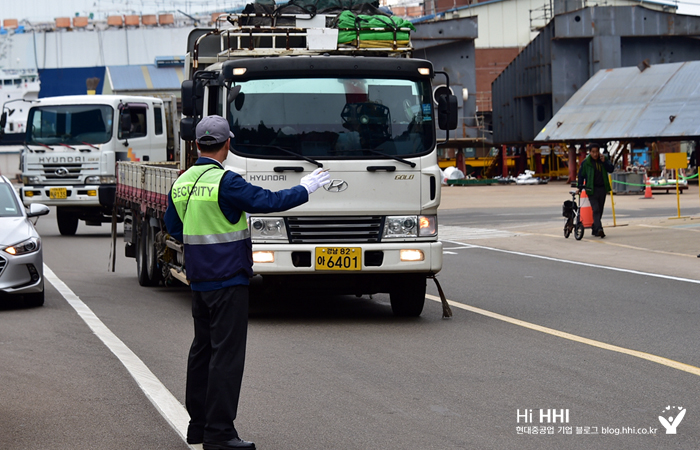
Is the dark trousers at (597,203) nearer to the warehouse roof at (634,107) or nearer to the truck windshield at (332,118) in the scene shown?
the truck windshield at (332,118)

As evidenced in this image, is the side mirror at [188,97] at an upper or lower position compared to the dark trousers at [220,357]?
upper

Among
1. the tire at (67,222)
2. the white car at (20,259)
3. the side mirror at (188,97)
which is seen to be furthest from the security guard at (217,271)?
the tire at (67,222)

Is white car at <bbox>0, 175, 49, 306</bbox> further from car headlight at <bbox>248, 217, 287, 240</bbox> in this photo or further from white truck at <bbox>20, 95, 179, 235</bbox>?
white truck at <bbox>20, 95, 179, 235</bbox>

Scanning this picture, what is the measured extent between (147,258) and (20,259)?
9.39 ft

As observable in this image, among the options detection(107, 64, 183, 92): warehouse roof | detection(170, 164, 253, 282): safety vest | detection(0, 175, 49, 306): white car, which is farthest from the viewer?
detection(107, 64, 183, 92): warehouse roof

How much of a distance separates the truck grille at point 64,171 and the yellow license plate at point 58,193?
279 mm

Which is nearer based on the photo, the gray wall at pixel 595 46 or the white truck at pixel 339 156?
the white truck at pixel 339 156

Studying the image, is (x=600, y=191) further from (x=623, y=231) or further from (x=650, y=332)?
(x=650, y=332)

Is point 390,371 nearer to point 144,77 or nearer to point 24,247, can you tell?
point 24,247

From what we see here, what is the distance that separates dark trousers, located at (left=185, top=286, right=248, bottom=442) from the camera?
559cm

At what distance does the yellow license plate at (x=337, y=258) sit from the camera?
10227 millimetres

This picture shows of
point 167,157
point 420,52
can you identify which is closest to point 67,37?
point 420,52

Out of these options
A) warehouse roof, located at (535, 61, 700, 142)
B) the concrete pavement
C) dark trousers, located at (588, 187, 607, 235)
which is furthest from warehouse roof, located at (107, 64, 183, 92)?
dark trousers, located at (588, 187, 607, 235)

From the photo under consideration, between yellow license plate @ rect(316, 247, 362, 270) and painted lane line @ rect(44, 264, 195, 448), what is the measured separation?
83.8 inches
